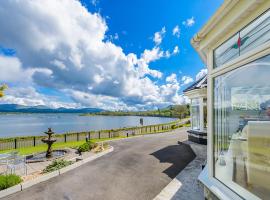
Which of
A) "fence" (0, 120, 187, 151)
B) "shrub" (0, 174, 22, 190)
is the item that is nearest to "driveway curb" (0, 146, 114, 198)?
"shrub" (0, 174, 22, 190)

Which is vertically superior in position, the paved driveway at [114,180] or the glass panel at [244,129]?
the glass panel at [244,129]

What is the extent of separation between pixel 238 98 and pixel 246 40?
3.35ft

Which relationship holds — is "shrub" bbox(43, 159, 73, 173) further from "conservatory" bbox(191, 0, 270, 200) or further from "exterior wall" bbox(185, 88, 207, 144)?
"exterior wall" bbox(185, 88, 207, 144)

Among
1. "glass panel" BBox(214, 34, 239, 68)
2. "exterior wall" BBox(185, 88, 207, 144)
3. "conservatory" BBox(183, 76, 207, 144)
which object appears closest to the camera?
"glass panel" BBox(214, 34, 239, 68)

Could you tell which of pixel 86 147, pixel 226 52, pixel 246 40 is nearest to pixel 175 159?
pixel 86 147

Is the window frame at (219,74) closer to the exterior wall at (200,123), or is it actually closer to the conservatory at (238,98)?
the conservatory at (238,98)

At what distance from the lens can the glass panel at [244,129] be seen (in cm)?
263

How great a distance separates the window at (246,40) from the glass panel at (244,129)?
0.25 m

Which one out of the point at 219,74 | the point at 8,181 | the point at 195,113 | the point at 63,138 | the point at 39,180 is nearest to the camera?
the point at 219,74

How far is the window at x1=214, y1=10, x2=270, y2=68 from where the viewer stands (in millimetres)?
2443

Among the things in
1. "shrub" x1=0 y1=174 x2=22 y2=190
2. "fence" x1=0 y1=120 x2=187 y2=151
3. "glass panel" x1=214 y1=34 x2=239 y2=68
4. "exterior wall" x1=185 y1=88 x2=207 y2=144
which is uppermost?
"glass panel" x1=214 y1=34 x2=239 y2=68

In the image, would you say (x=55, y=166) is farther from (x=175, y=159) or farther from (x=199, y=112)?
(x=199, y=112)

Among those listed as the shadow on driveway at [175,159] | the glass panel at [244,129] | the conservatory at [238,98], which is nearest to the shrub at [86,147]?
the shadow on driveway at [175,159]

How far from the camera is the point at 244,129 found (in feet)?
10.3
